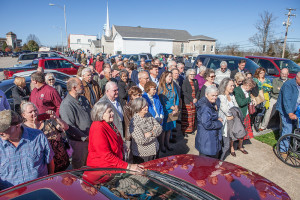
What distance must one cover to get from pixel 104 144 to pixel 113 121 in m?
1.10

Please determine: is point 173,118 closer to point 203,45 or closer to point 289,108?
point 289,108

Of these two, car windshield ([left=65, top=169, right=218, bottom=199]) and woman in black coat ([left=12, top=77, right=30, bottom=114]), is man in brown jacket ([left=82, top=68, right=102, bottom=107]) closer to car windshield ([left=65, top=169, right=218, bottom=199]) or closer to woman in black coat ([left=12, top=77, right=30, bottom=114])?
woman in black coat ([left=12, top=77, right=30, bottom=114])

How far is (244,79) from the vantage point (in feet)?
16.2

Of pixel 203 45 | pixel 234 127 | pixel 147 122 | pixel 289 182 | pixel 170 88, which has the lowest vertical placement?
pixel 289 182

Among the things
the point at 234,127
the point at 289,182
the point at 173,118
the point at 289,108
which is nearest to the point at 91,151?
the point at 173,118

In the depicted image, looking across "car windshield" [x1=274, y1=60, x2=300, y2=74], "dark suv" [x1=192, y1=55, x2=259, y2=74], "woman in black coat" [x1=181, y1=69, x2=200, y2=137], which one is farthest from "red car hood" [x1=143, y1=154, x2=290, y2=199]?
"car windshield" [x1=274, y1=60, x2=300, y2=74]

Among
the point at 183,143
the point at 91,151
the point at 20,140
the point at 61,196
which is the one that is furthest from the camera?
the point at 183,143

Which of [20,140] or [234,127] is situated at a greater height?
[20,140]

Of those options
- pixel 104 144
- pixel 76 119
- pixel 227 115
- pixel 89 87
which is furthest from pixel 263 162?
pixel 89 87

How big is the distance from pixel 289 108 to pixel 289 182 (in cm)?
163

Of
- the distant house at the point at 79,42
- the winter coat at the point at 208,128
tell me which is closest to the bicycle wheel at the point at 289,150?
the winter coat at the point at 208,128

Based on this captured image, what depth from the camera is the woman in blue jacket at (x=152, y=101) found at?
4155 millimetres

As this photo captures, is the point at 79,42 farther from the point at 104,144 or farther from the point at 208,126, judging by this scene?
the point at 104,144

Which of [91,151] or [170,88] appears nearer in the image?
[91,151]
